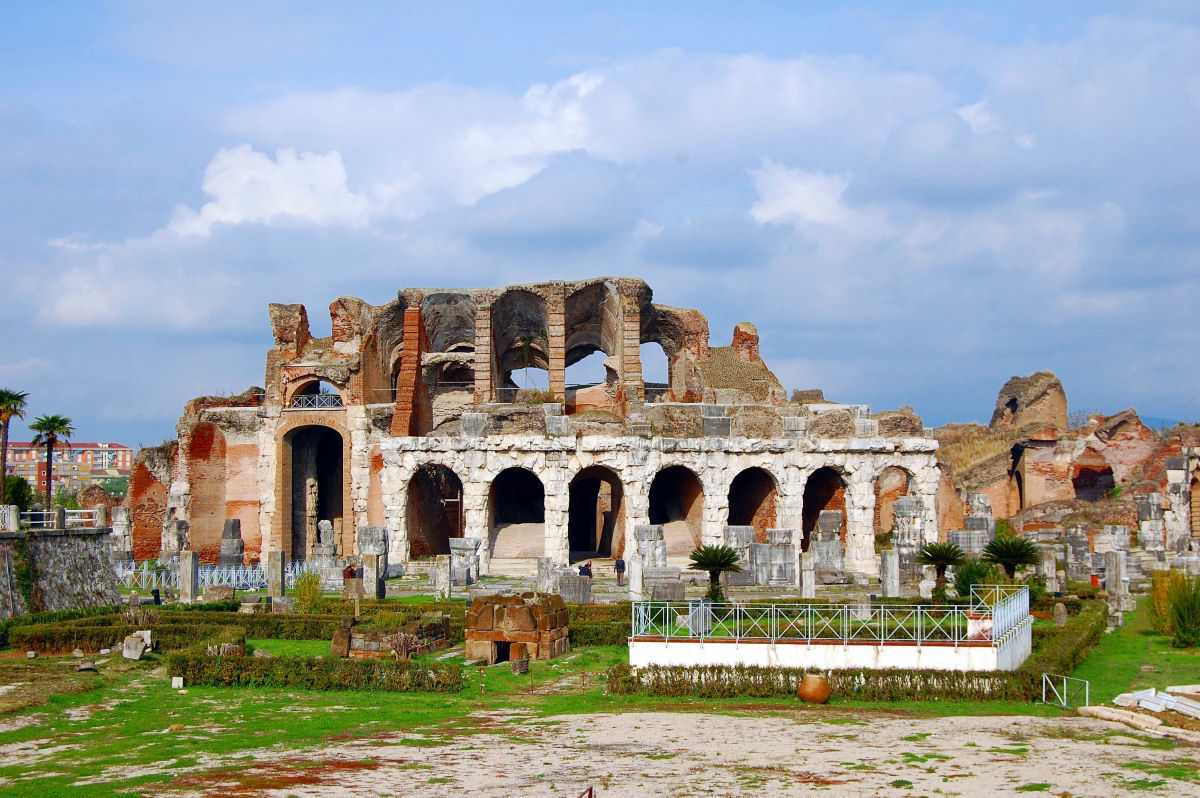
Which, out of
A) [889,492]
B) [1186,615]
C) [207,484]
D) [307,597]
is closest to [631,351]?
[889,492]

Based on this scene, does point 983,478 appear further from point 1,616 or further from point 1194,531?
point 1,616

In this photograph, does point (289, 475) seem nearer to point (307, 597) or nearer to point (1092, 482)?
point (307, 597)

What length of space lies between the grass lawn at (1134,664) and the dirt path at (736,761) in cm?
343

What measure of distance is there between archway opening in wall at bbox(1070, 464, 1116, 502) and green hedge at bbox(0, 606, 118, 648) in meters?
39.4

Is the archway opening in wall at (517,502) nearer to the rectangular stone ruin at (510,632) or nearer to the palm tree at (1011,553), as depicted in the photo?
the palm tree at (1011,553)

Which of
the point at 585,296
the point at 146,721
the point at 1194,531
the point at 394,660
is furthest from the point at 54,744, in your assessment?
the point at 1194,531

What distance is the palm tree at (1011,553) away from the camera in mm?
28062

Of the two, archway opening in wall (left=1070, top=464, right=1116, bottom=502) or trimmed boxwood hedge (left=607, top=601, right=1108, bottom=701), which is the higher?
archway opening in wall (left=1070, top=464, right=1116, bottom=502)

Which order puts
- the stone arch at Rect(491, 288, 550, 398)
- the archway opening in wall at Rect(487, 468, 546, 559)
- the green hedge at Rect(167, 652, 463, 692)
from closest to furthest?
1. the green hedge at Rect(167, 652, 463, 692)
2. the archway opening in wall at Rect(487, 468, 546, 559)
3. the stone arch at Rect(491, 288, 550, 398)

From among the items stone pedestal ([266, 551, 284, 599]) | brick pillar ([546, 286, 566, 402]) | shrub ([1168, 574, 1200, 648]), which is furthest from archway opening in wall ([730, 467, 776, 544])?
shrub ([1168, 574, 1200, 648])

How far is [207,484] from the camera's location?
1778 inches

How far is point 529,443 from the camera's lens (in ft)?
131

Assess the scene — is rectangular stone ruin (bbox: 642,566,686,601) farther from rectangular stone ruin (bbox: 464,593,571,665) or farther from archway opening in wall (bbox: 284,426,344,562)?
archway opening in wall (bbox: 284,426,344,562)

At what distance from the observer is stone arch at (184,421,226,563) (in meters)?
44.7
